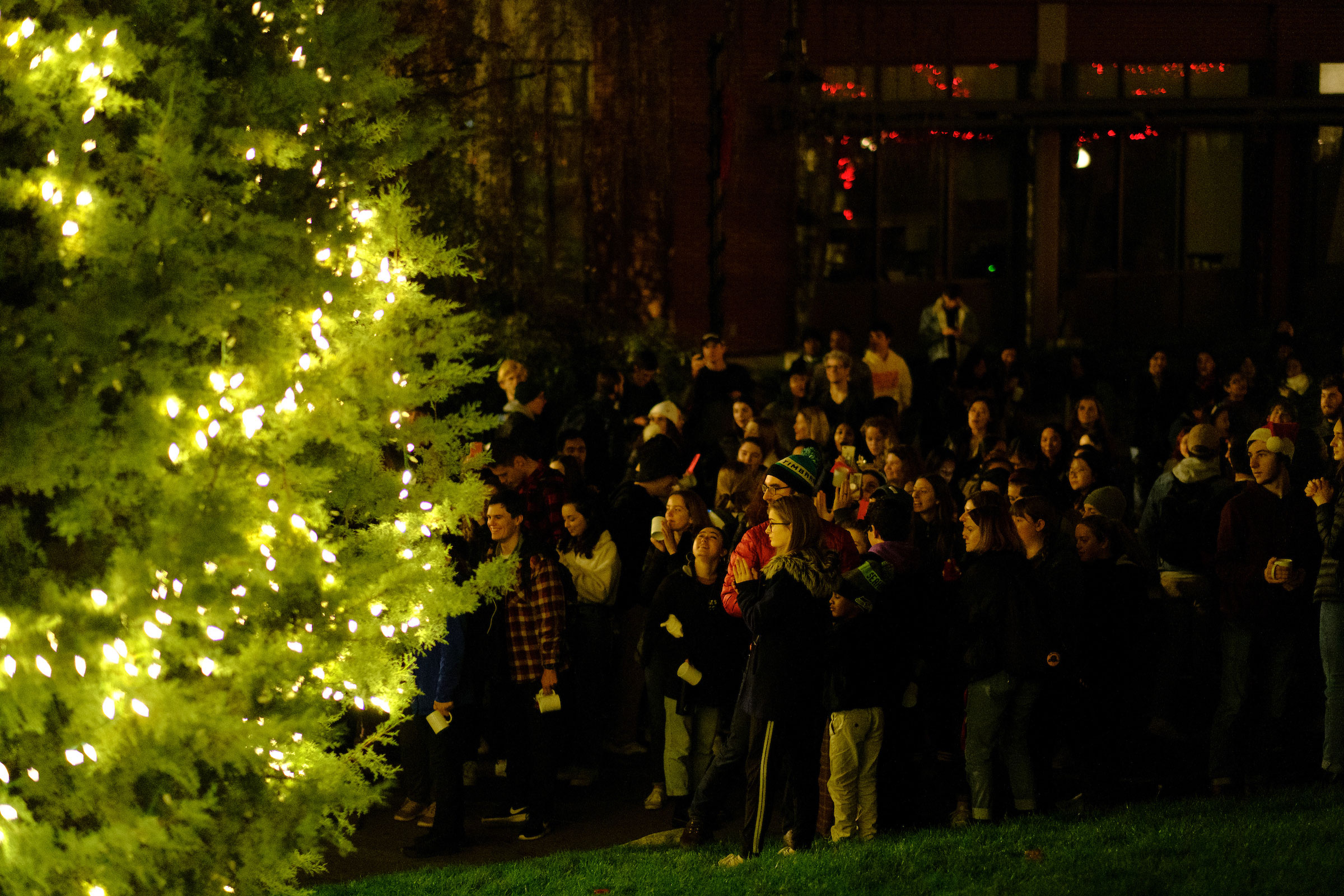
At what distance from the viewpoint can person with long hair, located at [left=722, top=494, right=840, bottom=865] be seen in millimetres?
7152

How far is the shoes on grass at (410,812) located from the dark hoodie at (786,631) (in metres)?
2.46

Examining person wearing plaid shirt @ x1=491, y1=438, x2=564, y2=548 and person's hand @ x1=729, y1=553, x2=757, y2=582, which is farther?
person wearing plaid shirt @ x1=491, y1=438, x2=564, y2=548

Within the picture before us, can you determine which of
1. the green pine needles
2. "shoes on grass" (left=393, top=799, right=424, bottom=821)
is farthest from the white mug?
the green pine needles

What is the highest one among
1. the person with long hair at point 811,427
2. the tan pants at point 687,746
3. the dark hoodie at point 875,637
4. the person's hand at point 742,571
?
the person with long hair at point 811,427

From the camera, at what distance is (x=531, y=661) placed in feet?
27.3

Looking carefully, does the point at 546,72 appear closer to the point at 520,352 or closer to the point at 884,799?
the point at 520,352

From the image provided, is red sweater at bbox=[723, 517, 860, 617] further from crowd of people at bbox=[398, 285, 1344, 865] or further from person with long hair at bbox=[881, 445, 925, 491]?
person with long hair at bbox=[881, 445, 925, 491]

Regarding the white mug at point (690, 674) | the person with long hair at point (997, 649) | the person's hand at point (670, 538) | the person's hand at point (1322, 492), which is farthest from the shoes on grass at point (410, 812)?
the person's hand at point (1322, 492)

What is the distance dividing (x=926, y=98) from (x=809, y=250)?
3.50 meters

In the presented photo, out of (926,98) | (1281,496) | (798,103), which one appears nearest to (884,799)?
(1281,496)

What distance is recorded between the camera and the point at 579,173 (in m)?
22.2

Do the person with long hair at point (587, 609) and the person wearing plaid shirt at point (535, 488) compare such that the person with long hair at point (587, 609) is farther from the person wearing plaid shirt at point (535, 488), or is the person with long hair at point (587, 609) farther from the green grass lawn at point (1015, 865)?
the green grass lawn at point (1015, 865)

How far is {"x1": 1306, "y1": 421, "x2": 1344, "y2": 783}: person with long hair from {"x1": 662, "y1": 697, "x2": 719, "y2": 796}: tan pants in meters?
3.52

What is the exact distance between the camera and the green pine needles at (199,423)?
4.49 metres
